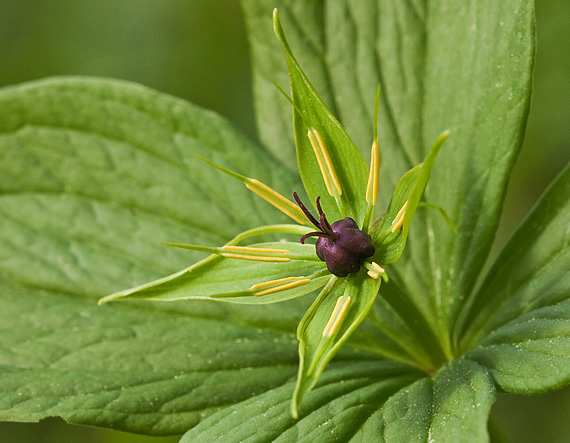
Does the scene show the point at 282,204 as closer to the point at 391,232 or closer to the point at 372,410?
the point at 391,232

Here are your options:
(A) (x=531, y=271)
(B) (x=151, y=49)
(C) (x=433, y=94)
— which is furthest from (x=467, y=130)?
(B) (x=151, y=49)

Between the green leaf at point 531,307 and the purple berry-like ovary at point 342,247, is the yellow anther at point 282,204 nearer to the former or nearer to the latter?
the purple berry-like ovary at point 342,247

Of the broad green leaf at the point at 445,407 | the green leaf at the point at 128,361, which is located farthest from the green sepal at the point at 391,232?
the green leaf at the point at 128,361

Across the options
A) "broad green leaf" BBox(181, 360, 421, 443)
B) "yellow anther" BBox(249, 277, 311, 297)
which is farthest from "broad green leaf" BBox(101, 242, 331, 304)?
"broad green leaf" BBox(181, 360, 421, 443)

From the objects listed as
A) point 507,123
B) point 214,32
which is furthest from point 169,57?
point 507,123

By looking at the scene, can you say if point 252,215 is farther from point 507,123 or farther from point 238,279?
point 507,123

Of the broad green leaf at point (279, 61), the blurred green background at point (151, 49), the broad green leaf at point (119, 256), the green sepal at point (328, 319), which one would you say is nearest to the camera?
the green sepal at point (328, 319)
